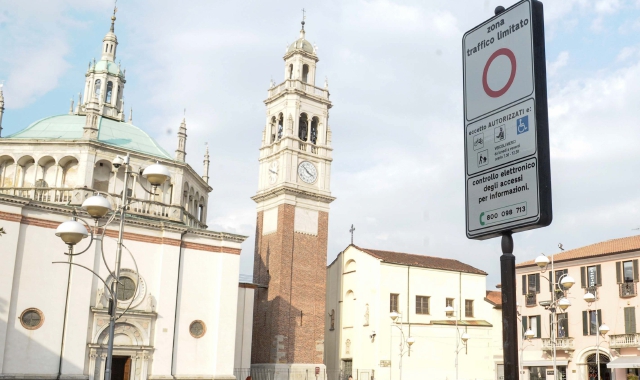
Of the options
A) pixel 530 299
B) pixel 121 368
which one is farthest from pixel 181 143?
pixel 530 299

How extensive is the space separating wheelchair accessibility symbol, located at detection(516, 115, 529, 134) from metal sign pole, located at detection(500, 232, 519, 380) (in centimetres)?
73

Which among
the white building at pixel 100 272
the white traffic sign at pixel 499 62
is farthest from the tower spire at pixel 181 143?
the white traffic sign at pixel 499 62

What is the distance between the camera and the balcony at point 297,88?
A: 46644 mm

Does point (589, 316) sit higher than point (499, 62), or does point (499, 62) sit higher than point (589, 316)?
point (499, 62)

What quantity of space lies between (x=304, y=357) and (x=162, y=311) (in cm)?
1197

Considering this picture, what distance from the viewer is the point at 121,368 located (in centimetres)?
3178

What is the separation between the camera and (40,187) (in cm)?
3494

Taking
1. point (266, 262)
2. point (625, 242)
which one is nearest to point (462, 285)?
point (625, 242)

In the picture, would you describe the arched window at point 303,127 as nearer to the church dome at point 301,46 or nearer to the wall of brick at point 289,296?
the church dome at point 301,46

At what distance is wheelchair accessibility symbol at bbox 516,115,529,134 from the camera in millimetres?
4526

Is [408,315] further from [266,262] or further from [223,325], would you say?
[223,325]

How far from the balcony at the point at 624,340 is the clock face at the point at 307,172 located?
2144 cm

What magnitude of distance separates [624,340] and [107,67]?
36.7 metres

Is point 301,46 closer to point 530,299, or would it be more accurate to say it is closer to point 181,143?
point 181,143
